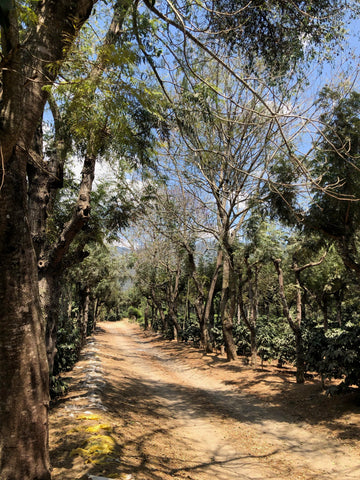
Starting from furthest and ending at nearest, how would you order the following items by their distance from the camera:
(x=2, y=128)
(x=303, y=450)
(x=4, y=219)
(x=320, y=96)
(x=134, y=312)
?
1. (x=134, y=312)
2. (x=320, y=96)
3. (x=303, y=450)
4. (x=4, y=219)
5. (x=2, y=128)

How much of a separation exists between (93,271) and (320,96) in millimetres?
14008

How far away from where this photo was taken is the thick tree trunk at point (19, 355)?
2.50 m

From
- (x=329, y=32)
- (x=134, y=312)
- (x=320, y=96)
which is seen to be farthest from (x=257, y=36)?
(x=134, y=312)

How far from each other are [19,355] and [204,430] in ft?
18.0

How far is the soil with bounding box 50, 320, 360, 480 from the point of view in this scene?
454 centimetres

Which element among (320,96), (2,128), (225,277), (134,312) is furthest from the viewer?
(134,312)

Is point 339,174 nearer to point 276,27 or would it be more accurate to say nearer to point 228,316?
point 276,27

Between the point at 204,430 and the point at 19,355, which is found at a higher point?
the point at 19,355

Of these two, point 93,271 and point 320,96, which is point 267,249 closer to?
point 320,96

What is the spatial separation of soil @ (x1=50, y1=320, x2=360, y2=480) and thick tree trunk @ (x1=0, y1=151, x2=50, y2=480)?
1344 millimetres

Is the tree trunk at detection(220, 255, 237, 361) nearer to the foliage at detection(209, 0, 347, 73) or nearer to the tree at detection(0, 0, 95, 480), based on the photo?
the foliage at detection(209, 0, 347, 73)

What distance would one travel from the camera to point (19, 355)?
258 centimetres

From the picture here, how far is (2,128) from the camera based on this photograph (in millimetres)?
2414

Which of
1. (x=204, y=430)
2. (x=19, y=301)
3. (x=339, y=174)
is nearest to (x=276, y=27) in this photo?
(x=339, y=174)
